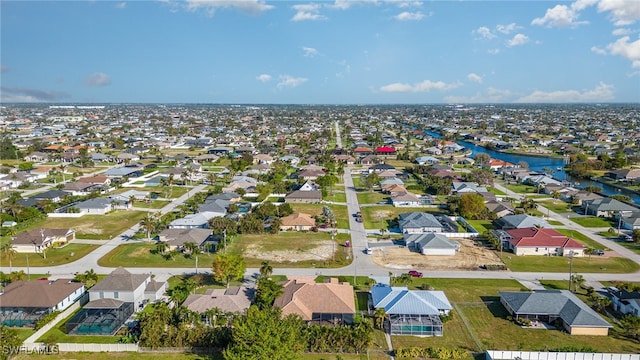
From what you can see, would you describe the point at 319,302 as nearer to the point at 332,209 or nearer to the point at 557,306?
the point at 557,306

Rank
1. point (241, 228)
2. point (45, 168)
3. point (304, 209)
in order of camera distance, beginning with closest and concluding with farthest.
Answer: point (241, 228) → point (304, 209) → point (45, 168)

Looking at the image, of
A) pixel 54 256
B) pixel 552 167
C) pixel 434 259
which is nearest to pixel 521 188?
pixel 552 167

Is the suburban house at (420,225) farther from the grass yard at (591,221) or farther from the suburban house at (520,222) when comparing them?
the grass yard at (591,221)

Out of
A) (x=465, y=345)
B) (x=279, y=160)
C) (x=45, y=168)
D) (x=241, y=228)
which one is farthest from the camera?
(x=279, y=160)

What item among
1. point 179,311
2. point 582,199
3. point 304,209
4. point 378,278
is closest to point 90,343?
point 179,311

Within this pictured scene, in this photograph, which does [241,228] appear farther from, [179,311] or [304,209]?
[179,311]

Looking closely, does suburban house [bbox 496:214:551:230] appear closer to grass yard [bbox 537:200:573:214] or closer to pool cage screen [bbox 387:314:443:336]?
grass yard [bbox 537:200:573:214]

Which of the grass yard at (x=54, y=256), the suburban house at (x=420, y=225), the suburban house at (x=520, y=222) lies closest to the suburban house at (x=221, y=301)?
the grass yard at (x=54, y=256)
